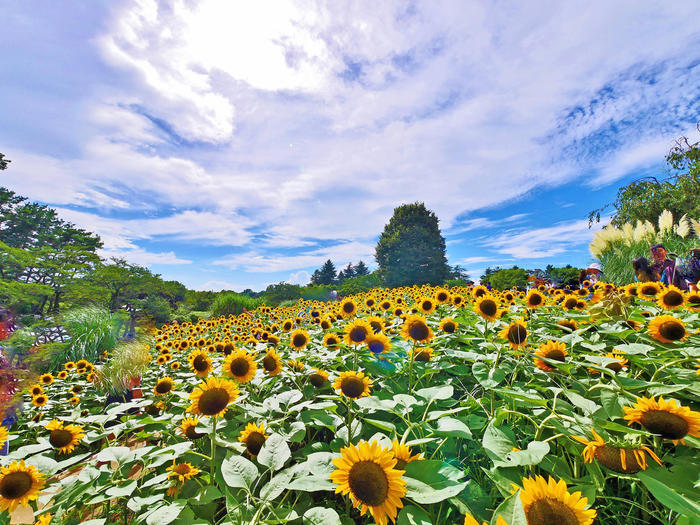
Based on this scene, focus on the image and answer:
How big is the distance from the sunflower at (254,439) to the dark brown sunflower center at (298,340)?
3.67ft

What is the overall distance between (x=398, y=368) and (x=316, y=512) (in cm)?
102

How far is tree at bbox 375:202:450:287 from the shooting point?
74.3 feet

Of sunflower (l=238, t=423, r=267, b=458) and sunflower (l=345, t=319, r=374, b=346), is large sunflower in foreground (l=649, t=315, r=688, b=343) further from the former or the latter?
sunflower (l=238, t=423, r=267, b=458)

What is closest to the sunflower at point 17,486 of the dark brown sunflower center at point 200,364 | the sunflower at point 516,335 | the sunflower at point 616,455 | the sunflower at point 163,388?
the dark brown sunflower center at point 200,364

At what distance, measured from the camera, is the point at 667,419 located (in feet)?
2.89

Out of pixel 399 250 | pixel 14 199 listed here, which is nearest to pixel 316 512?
pixel 399 250

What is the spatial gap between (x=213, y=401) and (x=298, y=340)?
1211 mm

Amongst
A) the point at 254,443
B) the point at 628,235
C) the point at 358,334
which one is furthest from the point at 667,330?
the point at 628,235

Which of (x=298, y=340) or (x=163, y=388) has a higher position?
(x=298, y=340)

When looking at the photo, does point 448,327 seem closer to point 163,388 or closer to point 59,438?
point 163,388

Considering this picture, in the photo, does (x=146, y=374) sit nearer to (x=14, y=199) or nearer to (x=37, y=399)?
(x=37, y=399)

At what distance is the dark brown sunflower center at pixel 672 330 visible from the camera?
1.44 meters

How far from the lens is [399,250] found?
23453 millimetres

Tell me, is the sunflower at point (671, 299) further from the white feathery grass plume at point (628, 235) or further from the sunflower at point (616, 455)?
the white feathery grass plume at point (628, 235)
